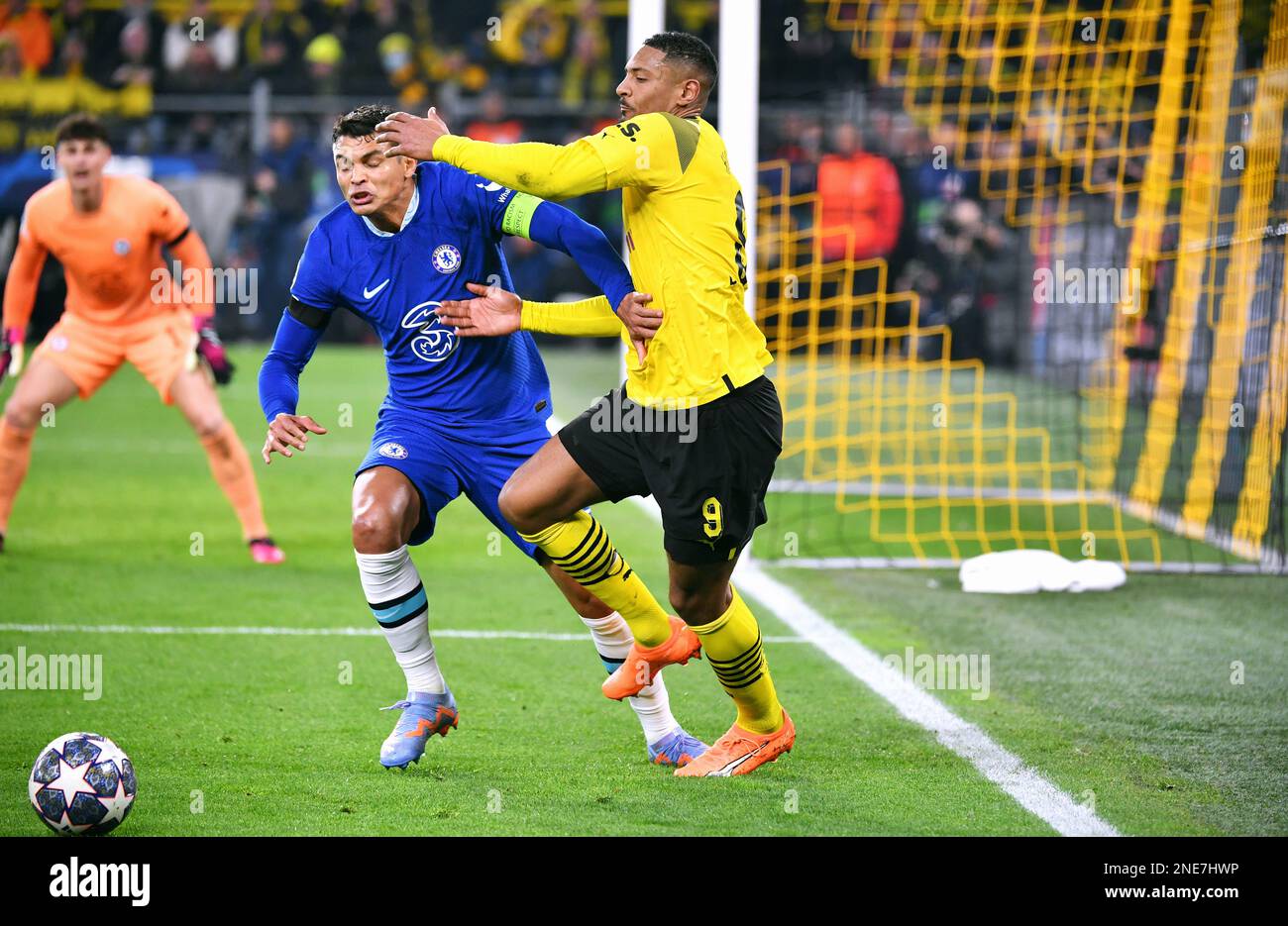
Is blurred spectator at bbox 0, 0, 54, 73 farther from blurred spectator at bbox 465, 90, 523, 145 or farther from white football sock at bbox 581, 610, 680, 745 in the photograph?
white football sock at bbox 581, 610, 680, 745

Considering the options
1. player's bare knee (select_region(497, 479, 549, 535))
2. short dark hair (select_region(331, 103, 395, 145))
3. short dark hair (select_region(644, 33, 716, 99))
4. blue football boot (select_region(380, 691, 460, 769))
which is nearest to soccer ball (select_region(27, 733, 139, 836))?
blue football boot (select_region(380, 691, 460, 769))

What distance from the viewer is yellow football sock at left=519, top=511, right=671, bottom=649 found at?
189 inches

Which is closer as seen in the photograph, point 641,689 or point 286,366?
point 641,689

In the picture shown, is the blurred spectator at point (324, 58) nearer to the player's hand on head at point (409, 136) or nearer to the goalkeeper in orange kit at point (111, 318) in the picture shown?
the goalkeeper in orange kit at point (111, 318)

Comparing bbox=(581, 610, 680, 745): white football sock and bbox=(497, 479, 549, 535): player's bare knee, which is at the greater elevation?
bbox=(497, 479, 549, 535): player's bare knee

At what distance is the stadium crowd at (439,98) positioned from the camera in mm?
18891

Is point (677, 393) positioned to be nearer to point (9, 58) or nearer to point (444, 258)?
point (444, 258)

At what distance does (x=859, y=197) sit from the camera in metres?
18.0

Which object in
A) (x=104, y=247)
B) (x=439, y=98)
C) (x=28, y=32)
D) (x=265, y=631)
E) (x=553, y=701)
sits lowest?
(x=265, y=631)

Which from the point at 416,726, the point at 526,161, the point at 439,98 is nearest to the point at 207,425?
the point at 416,726

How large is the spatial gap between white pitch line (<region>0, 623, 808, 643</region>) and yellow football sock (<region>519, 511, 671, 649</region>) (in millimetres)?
1929

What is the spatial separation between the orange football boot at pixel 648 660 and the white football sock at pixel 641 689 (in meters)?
0.04

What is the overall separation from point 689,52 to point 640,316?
77 centimetres

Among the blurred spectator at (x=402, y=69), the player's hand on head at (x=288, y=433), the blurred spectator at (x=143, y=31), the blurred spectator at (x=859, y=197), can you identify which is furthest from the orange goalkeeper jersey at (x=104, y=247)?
the blurred spectator at (x=143, y=31)
